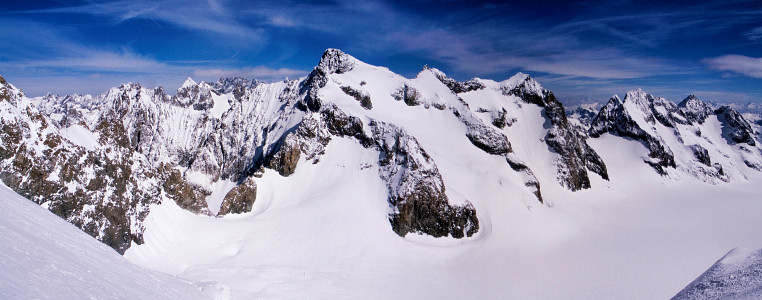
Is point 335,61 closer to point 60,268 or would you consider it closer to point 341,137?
point 341,137

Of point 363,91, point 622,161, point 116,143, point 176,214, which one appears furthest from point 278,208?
point 622,161

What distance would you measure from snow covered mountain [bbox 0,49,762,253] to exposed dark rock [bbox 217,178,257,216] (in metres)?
0.13

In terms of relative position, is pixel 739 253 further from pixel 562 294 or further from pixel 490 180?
pixel 490 180

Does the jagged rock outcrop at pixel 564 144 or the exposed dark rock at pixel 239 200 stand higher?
the jagged rock outcrop at pixel 564 144

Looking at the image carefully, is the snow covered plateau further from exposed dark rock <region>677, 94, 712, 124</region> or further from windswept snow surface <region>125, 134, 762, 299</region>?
exposed dark rock <region>677, 94, 712, 124</region>

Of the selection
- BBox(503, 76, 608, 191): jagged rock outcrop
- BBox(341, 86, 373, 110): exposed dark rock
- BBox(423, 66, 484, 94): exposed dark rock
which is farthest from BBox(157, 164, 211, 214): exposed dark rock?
BBox(503, 76, 608, 191): jagged rock outcrop

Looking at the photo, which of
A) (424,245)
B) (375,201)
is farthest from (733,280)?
(375,201)

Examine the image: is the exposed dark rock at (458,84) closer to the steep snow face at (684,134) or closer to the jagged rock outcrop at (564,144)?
the jagged rock outcrop at (564,144)

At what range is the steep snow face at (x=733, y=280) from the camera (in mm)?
5062

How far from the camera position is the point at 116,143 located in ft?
75.3

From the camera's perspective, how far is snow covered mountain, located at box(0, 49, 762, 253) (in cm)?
1877

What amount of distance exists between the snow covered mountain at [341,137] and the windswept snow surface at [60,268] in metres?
9.12

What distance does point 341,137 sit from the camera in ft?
144

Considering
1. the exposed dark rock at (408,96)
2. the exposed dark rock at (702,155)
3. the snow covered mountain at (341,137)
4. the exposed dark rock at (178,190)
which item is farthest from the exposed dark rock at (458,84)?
the exposed dark rock at (702,155)
